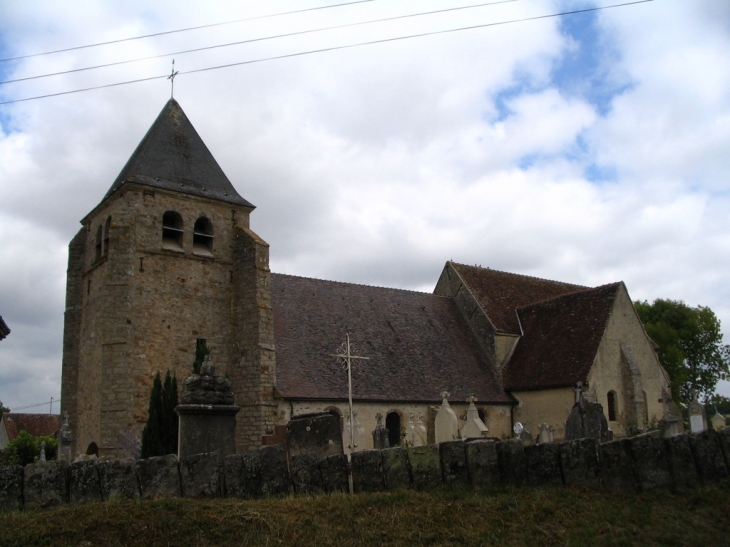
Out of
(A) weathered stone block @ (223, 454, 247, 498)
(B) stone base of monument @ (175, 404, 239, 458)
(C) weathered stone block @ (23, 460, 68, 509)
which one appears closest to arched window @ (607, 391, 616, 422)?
(B) stone base of monument @ (175, 404, 239, 458)

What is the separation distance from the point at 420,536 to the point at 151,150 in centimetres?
1964

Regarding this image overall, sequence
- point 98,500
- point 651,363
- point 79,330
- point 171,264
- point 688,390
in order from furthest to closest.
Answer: point 688,390
point 651,363
point 79,330
point 171,264
point 98,500

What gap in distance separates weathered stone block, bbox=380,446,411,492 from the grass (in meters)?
0.51

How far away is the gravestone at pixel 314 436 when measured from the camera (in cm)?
1196

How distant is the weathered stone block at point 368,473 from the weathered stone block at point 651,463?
344 cm

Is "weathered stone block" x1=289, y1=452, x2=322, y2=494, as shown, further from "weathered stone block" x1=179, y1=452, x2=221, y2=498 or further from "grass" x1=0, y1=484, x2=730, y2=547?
"weathered stone block" x1=179, y1=452, x2=221, y2=498

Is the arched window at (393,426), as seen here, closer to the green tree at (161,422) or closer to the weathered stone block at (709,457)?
the green tree at (161,422)

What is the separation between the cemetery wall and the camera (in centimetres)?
936

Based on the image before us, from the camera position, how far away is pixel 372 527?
8.59m

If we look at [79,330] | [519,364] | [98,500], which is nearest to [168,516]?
[98,500]

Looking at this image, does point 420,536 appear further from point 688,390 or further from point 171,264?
point 688,390

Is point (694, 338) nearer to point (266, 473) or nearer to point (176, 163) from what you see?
point (176, 163)

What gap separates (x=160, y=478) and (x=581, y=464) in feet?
19.5

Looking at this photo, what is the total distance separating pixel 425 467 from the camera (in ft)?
32.8
